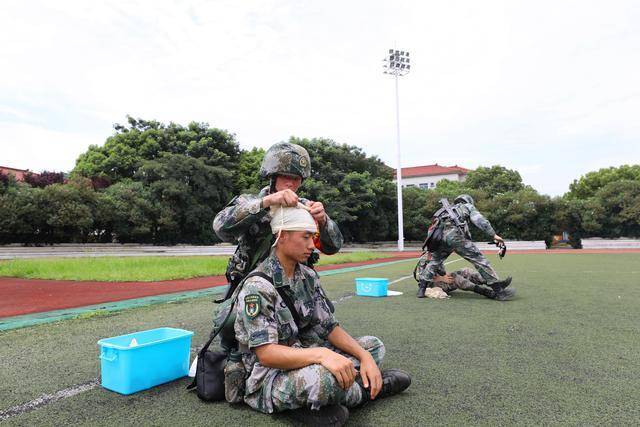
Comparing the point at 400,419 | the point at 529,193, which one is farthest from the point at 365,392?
the point at 529,193

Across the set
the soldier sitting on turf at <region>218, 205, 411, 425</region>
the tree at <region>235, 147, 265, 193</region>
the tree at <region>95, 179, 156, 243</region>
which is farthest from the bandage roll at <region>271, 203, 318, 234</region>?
the tree at <region>235, 147, 265, 193</region>

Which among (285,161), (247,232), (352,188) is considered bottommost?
(247,232)

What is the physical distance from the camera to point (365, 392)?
2592mm

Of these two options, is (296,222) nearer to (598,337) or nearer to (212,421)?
(212,421)

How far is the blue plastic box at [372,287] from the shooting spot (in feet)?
24.5

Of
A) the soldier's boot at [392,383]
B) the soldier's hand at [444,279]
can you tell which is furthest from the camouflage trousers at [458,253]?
the soldier's boot at [392,383]

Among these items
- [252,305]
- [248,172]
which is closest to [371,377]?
[252,305]

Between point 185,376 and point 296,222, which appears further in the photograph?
point 185,376

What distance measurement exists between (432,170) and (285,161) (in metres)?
69.3

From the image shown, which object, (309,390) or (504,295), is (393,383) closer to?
(309,390)

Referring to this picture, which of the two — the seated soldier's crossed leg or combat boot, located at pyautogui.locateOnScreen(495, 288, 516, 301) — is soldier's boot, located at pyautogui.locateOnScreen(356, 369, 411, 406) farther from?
combat boot, located at pyautogui.locateOnScreen(495, 288, 516, 301)

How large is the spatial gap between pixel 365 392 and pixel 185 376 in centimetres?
156

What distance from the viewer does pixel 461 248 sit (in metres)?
6.95

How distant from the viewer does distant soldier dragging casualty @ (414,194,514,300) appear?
6840mm
